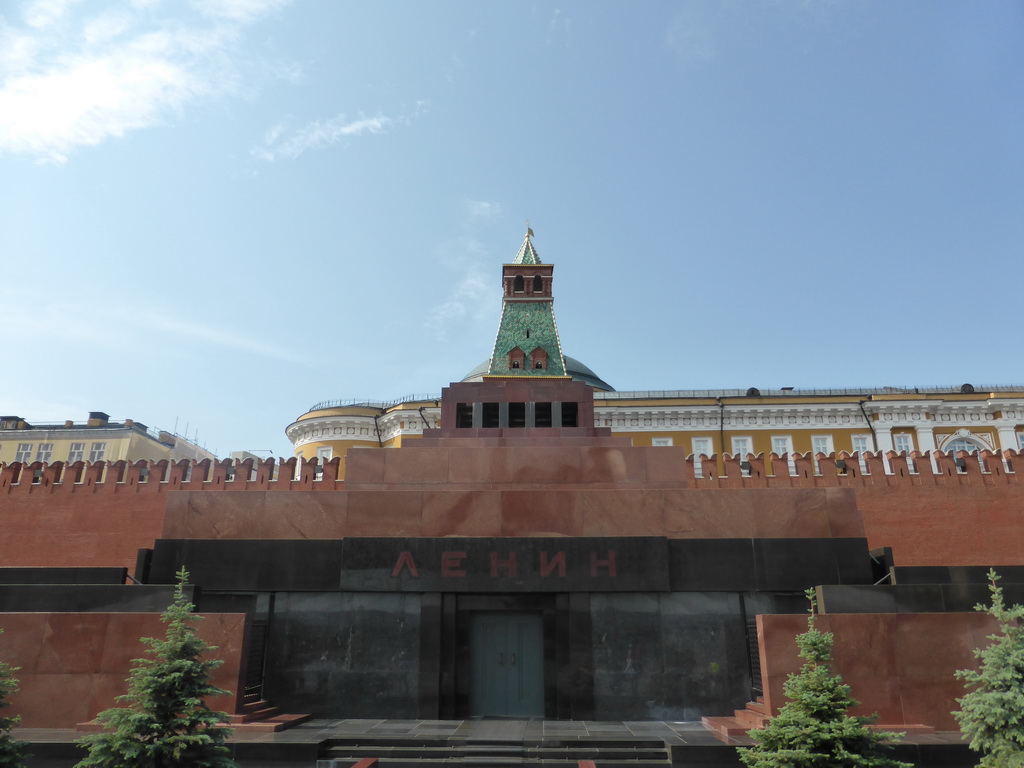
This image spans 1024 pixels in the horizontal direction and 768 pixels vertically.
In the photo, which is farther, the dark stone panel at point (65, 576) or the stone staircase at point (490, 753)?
the dark stone panel at point (65, 576)

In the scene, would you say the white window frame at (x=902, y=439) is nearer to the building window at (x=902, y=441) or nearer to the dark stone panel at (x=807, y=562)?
the building window at (x=902, y=441)

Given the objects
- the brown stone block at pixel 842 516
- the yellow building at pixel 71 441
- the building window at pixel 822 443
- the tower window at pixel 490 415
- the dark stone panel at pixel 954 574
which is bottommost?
the dark stone panel at pixel 954 574

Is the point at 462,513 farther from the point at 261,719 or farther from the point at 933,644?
the point at 933,644

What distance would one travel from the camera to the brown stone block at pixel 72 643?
35.2ft

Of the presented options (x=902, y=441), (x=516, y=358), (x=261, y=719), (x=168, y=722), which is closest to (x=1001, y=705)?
(x=168, y=722)

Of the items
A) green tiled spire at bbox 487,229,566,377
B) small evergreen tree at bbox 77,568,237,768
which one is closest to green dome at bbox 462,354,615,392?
green tiled spire at bbox 487,229,566,377

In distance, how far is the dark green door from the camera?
39.6ft

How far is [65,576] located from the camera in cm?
1272

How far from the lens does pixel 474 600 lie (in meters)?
12.4

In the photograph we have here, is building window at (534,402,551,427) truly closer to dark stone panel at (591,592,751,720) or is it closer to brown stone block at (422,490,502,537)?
brown stone block at (422,490,502,537)

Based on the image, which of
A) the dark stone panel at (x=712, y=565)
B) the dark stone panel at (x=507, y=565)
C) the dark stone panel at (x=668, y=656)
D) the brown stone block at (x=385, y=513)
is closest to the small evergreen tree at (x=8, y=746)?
the dark stone panel at (x=507, y=565)

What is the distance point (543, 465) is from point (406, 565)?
12.6 feet

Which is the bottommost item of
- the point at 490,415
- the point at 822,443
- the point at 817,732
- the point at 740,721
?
the point at 740,721

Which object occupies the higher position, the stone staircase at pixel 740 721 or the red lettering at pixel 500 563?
the red lettering at pixel 500 563
